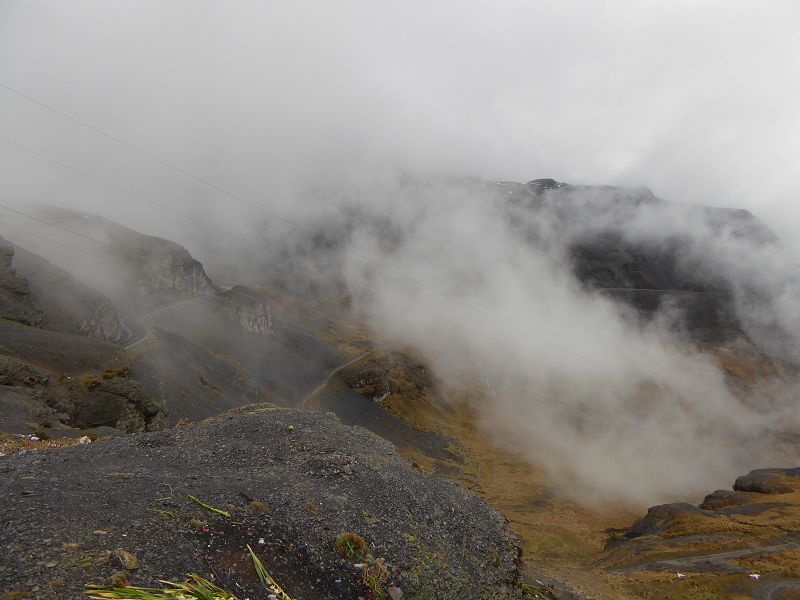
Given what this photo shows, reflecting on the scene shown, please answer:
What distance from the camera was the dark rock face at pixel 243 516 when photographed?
1062 centimetres

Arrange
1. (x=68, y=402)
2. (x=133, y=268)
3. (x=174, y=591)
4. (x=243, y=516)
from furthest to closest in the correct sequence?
(x=133, y=268) → (x=68, y=402) → (x=243, y=516) → (x=174, y=591)

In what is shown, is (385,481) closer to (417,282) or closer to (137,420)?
(137,420)

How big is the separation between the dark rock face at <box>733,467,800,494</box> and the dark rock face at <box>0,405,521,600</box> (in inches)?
2445

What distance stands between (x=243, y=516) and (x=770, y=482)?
76.4 metres

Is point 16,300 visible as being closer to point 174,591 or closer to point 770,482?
point 174,591

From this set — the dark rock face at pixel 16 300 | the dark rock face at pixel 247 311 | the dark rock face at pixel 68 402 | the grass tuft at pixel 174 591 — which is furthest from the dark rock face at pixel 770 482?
the dark rock face at pixel 16 300

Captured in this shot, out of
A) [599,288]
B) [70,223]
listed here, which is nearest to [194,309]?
[70,223]

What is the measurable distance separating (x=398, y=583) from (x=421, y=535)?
3.08 m

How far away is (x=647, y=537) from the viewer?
44.1 metres

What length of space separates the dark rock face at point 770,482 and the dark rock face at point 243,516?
62113mm

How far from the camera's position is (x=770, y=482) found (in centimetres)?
6266

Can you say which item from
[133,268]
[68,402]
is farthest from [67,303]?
[133,268]

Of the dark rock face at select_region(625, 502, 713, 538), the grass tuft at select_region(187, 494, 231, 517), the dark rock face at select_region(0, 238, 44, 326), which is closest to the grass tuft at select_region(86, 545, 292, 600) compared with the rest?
the grass tuft at select_region(187, 494, 231, 517)

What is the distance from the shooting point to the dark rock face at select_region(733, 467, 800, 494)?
199 ft
